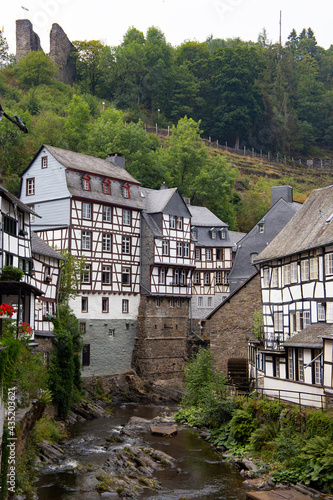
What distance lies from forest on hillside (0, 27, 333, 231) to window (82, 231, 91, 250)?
35.6ft

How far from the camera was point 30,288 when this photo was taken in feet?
89.7

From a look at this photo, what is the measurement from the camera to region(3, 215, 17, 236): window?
2869cm

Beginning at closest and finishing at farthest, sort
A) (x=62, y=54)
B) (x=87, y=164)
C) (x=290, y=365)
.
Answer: (x=290, y=365) → (x=87, y=164) → (x=62, y=54)

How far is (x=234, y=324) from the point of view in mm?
37594

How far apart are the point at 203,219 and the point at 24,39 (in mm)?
50676

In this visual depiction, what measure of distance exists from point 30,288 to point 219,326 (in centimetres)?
1437

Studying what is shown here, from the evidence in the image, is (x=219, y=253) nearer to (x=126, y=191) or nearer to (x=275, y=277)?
(x=126, y=191)

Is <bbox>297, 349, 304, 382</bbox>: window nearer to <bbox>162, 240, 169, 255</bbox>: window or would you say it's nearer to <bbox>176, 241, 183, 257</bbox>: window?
<bbox>162, 240, 169, 255</bbox>: window

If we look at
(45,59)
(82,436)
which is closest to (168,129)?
(45,59)

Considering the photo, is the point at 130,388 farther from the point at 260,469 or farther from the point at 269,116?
the point at 269,116

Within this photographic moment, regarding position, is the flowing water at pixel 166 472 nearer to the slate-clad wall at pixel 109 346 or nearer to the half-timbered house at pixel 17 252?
the half-timbered house at pixel 17 252

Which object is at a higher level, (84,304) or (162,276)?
(162,276)

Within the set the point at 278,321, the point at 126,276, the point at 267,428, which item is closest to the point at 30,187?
the point at 126,276

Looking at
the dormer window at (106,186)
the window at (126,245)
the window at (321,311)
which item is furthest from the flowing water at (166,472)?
the dormer window at (106,186)
